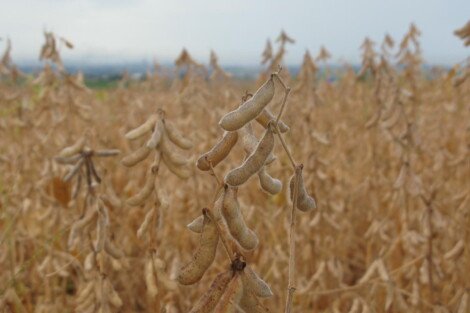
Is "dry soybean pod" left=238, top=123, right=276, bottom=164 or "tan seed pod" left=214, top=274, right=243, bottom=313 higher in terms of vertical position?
"dry soybean pod" left=238, top=123, right=276, bottom=164

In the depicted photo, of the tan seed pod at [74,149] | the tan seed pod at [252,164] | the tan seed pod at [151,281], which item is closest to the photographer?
the tan seed pod at [252,164]

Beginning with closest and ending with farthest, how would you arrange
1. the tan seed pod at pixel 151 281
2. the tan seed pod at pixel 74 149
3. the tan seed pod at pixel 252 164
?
the tan seed pod at pixel 252 164
the tan seed pod at pixel 151 281
the tan seed pod at pixel 74 149

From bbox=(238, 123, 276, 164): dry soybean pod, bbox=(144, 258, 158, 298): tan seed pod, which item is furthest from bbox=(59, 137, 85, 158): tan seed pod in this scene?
bbox=(238, 123, 276, 164): dry soybean pod

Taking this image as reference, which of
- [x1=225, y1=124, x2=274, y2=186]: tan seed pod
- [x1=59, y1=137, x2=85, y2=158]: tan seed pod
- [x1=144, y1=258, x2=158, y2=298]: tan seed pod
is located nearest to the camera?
[x1=225, y1=124, x2=274, y2=186]: tan seed pod

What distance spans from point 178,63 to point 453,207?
1277 millimetres

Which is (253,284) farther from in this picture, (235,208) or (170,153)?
(170,153)

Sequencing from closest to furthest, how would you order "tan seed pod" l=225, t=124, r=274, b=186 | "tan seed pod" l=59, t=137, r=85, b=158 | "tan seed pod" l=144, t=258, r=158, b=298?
"tan seed pod" l=225, t=124, r=274, b=186 < "tan seed pod" l=144, t=258, r=158, b=298 < "tan seed pod" l=59, t=137, r=85, b=158

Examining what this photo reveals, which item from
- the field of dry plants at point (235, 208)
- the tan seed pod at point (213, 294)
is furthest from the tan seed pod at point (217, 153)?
the tan seed pod at point (213, 294)

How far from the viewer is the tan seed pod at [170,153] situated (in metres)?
1.03

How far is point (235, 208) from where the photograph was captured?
0.61m

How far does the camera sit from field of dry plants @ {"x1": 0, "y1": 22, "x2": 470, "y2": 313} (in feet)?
2.14

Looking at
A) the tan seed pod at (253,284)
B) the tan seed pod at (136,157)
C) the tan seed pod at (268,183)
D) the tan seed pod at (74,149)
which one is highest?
the tan seed pod at (268,183)

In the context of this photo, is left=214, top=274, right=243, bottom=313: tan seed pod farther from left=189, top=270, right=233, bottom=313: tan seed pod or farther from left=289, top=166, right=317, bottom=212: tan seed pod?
left=289, top=166, right=317, bottom=212: tan seed pod

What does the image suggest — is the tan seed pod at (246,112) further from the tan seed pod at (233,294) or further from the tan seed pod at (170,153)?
the tan seed pod at (170,153)
